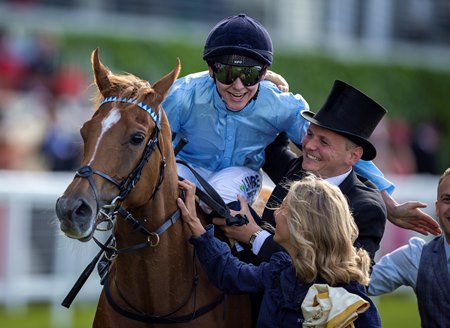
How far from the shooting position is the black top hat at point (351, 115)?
5184 millimetres

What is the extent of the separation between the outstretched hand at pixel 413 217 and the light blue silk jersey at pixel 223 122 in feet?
2.16

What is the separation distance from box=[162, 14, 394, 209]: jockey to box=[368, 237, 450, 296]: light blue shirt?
54 centimetres

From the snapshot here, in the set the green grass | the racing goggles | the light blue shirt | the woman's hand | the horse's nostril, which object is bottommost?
the green grass

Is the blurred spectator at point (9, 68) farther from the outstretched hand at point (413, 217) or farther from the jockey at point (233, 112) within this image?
the outstretched hand at point (413, 217)

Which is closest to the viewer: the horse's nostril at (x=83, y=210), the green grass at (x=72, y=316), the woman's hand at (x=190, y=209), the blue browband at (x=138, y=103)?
the horse's nostril at (x=83, y=210)

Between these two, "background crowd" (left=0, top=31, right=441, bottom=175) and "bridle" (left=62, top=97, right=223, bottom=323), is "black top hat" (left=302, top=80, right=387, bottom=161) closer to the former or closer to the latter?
"bridle" (left=62, top=97, right=223, bottom=323)

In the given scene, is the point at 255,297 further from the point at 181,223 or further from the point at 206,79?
the point at 206,79

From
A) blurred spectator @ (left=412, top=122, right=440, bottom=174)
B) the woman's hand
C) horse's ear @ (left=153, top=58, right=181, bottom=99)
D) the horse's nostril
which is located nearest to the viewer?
the horse's nostril

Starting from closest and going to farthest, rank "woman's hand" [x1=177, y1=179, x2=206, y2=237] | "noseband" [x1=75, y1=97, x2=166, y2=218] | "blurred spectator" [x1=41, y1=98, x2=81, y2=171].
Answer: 1. "noseband" [x1=75, y1=97, x2=166, y2=218]
2. "woman's hand" [x1=177, y1=179, x2=206, y2=237]
3. "blurred spectator" [x1=41, y1=98, x2=81, y2=171]

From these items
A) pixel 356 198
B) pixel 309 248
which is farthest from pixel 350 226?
pixel 356 198

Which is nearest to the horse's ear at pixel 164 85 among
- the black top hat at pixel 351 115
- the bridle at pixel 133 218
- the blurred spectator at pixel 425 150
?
the bridle at pixel 133 218

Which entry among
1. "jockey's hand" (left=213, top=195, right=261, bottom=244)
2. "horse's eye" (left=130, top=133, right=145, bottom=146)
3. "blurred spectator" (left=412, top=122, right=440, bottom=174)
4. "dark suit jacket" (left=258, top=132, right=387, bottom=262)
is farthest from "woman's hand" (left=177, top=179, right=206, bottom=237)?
"blurred spectator" (left=412, top=122, right=440, bottom=174)

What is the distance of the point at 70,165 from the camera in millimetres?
13570

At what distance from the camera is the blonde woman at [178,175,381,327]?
4199 mm
